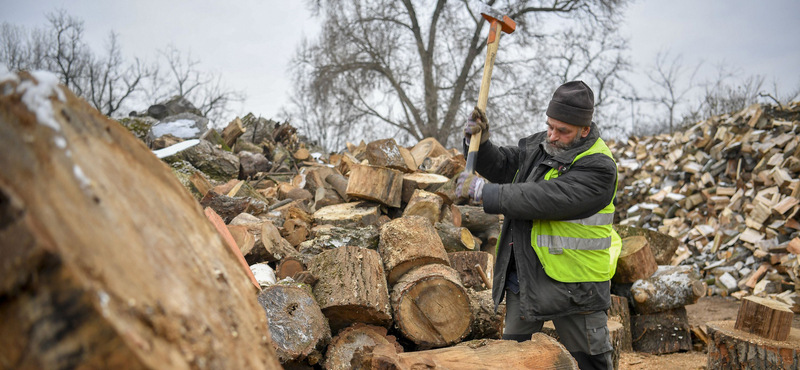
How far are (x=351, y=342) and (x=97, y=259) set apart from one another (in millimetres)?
Answer: 1955

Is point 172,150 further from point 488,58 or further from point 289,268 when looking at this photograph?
point 488,58

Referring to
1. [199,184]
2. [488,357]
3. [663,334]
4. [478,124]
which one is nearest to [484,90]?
[478,124]

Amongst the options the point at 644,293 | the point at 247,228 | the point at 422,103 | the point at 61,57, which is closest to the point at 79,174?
the point at 247,228

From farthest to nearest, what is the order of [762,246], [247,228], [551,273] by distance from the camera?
[762,246] → [247,228] → [551,273]

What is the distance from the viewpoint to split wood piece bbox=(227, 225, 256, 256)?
11.4ft

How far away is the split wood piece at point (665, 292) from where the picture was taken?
4.46 meters

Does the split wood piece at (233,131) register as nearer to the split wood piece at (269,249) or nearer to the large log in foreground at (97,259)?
the split wood piece at (269,249)

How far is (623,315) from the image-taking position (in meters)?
4.36

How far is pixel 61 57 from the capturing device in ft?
74.2

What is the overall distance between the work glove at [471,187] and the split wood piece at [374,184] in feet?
6.85

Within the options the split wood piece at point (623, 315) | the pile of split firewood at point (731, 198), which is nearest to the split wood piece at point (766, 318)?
the split wood piece at point (623, 315)

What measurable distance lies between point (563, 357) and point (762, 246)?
21.4ft

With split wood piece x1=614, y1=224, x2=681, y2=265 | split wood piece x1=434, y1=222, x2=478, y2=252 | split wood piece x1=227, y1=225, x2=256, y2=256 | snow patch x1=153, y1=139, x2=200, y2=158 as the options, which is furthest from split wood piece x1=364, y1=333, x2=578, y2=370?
snow patch x1=153, y1=139, x2=200, y2=158

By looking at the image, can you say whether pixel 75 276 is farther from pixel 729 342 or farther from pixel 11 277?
pixel 729 342
